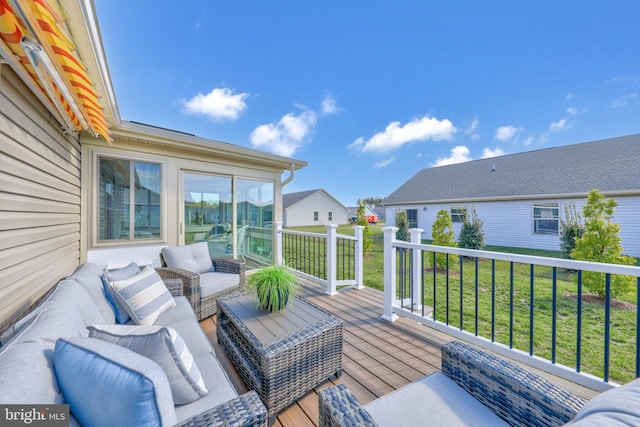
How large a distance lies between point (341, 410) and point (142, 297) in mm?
1870

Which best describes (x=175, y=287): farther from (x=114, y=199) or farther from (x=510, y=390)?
(x=510, y=390)

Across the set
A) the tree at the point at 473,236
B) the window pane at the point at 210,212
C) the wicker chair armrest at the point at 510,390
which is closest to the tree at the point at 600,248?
the tree at the point at 473,236

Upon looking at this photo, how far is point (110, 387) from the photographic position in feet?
2.59

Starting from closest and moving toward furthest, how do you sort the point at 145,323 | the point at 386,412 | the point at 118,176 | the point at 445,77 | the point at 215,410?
the point at 215,410 → the point at 386,412 → the point at 145,323 → the point at 118,176 → the point at 445,77

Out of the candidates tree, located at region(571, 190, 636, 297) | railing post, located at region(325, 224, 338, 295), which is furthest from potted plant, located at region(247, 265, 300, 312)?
tree, located at region(571, 190, 636, 297)

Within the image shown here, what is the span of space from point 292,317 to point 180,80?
281 inches

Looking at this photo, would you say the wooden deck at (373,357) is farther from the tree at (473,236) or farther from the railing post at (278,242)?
the tree at (473,236)

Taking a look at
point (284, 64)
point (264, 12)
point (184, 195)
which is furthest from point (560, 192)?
point (184, 195)

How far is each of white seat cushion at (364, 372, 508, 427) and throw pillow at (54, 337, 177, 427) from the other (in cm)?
88

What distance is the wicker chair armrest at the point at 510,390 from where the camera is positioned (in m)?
0.99

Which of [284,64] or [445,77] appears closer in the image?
[284,64]

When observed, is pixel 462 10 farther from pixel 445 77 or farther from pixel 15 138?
pixel 15 138

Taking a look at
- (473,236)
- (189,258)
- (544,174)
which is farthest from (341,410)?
(544,174)

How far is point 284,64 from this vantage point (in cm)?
729
